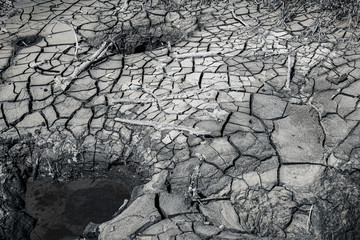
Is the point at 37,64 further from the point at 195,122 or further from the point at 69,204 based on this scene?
the point at 195,122

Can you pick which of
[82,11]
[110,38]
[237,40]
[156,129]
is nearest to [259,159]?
[156,129]

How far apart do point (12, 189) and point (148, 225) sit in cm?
115

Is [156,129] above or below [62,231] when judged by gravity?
above

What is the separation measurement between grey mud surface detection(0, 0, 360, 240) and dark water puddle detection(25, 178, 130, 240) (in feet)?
0.28

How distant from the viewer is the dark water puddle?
2869 millimetres

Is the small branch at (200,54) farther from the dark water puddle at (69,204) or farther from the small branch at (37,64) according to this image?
the dark water puddle at (69,204)

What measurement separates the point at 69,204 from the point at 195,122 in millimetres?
1056

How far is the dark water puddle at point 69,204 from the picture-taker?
2.87 m

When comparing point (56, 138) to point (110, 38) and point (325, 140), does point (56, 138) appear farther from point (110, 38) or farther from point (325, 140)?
point (325, 140)

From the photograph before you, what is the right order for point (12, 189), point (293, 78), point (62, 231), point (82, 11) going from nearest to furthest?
1. point (62, 231)
2. point (12, 189)
3. point (293, 78)
4. point (82, 11)

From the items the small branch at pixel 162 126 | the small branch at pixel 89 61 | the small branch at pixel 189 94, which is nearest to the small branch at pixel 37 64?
the small branch at pixel 89 61

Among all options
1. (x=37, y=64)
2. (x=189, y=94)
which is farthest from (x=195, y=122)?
(x=37, y=64)

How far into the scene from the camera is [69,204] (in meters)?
3.03

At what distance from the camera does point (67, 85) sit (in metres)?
3.74
